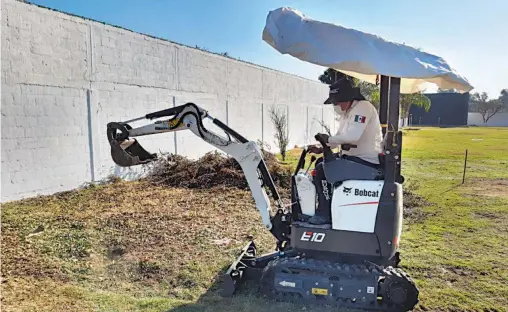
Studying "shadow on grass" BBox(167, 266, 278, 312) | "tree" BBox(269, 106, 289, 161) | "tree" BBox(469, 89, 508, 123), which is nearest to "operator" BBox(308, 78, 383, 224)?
"shadow on grass" BBox(167, 266, 278, 312)

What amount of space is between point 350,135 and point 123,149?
231cm

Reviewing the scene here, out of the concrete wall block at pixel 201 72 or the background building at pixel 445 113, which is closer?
the concrete wall block at pixel 201 72

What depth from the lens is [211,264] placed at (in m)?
4.50

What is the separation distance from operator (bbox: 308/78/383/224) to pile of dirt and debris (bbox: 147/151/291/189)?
5.18 meters

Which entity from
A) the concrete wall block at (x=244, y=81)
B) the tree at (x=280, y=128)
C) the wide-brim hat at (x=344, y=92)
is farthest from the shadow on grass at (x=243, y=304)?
the tree at (x=280, y=128)

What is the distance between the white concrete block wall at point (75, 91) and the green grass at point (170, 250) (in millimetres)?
611

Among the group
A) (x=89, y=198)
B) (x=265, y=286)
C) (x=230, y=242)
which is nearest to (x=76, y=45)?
(x=89, y=198)

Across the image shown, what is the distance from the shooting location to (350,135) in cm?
341

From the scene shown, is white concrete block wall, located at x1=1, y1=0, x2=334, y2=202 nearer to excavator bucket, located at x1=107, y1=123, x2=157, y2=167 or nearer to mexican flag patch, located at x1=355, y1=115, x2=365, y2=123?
excavator bucket, located at x1=107, y1=123, x2=157, y2=167

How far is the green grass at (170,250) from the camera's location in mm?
3666

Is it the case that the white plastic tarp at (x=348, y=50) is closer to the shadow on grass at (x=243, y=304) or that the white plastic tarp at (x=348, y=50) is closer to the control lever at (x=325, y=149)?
the control lever at (x=325, y=149)

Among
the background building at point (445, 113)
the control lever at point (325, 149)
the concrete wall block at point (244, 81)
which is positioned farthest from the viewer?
the background building at point (445, 113)

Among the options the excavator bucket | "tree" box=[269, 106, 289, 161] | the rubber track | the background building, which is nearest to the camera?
the rubber track

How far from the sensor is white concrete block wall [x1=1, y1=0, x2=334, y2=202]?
6.75 metres
